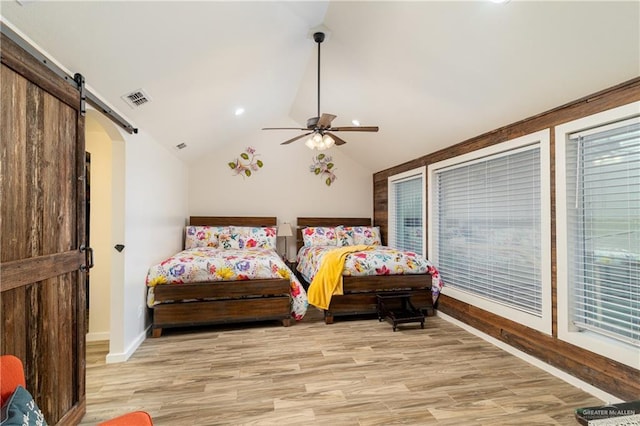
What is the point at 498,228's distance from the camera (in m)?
3.07

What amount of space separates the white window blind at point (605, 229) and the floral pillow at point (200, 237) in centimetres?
436

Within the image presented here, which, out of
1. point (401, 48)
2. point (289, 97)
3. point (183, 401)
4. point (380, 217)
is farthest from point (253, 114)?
point (183, 401)

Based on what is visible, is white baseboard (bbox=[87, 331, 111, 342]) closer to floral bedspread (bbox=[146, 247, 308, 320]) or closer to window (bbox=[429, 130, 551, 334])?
floral bedspread (bbox=[146, 247, 308, 320])

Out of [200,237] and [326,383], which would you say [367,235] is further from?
[326,383]

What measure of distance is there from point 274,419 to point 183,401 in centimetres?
66

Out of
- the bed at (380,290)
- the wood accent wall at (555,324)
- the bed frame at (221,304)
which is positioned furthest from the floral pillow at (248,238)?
the wood accent wall at (555,324)

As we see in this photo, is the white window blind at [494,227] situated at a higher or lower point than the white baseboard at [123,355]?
higher

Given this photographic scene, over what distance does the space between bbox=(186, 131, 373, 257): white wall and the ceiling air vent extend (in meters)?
2.67

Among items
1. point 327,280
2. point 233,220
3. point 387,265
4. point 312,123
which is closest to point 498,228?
point 387,265

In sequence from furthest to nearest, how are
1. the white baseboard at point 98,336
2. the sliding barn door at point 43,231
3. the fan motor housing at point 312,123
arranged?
the white baseboard at point 98,336, the fan motor housing at point 312,123, the sliding barn door at point 43,231

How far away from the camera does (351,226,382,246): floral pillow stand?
5270 millimetres

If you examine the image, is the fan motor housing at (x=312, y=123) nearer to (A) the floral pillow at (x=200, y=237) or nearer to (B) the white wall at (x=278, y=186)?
(B) the white wall at (x=278, y=186)

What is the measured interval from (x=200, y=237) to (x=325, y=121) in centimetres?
296

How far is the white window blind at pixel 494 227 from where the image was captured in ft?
8.81
